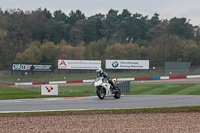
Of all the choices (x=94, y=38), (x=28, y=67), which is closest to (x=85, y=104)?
(x=28, y=67)

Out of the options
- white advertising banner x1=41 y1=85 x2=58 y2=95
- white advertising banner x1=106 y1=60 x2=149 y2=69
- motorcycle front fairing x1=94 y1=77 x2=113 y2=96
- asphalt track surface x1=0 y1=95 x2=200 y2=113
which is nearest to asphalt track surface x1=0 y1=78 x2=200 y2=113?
asphalt track surface x1=0 y1=95 x2=200 y2=113

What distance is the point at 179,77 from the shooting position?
226ft

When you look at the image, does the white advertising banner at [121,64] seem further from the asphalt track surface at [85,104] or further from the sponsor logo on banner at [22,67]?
the asphalt track surface at [85,104]

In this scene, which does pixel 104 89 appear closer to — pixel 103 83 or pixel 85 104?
pixel 103 83

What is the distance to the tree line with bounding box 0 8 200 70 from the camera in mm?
97062

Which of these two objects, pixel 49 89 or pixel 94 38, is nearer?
pixel 49 89

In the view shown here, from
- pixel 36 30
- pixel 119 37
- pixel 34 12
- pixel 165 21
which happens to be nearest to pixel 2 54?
pixel 36 30

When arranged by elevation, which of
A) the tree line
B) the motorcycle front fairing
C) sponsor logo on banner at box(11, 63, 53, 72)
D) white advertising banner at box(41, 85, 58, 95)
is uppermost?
the tree line

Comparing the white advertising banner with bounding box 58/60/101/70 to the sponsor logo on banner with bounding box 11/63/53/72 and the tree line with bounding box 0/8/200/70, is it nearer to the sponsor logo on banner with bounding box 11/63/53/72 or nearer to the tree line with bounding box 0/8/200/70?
the sponsor logo on banner with bounding box 11/63/53/72

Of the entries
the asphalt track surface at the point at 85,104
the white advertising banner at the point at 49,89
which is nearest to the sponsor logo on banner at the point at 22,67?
the white advertising banner at the point at 49,89

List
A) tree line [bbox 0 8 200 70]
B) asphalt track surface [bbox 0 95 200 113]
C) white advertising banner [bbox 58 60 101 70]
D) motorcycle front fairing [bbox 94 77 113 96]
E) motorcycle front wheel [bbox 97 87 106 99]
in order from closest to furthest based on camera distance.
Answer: asphalt track surface [bbox 0 95 200 113]
motorcycle front fairing [bbox 94 77 113 96]
motorcycle front wheel [bbox 97 87 106 99]
white advertising banner [bbox 58 60 101 70]
tree line [bbox 0 8 200 70]

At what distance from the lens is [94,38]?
452ft

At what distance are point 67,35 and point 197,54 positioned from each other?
5544cm

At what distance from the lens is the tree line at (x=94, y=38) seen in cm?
9706
